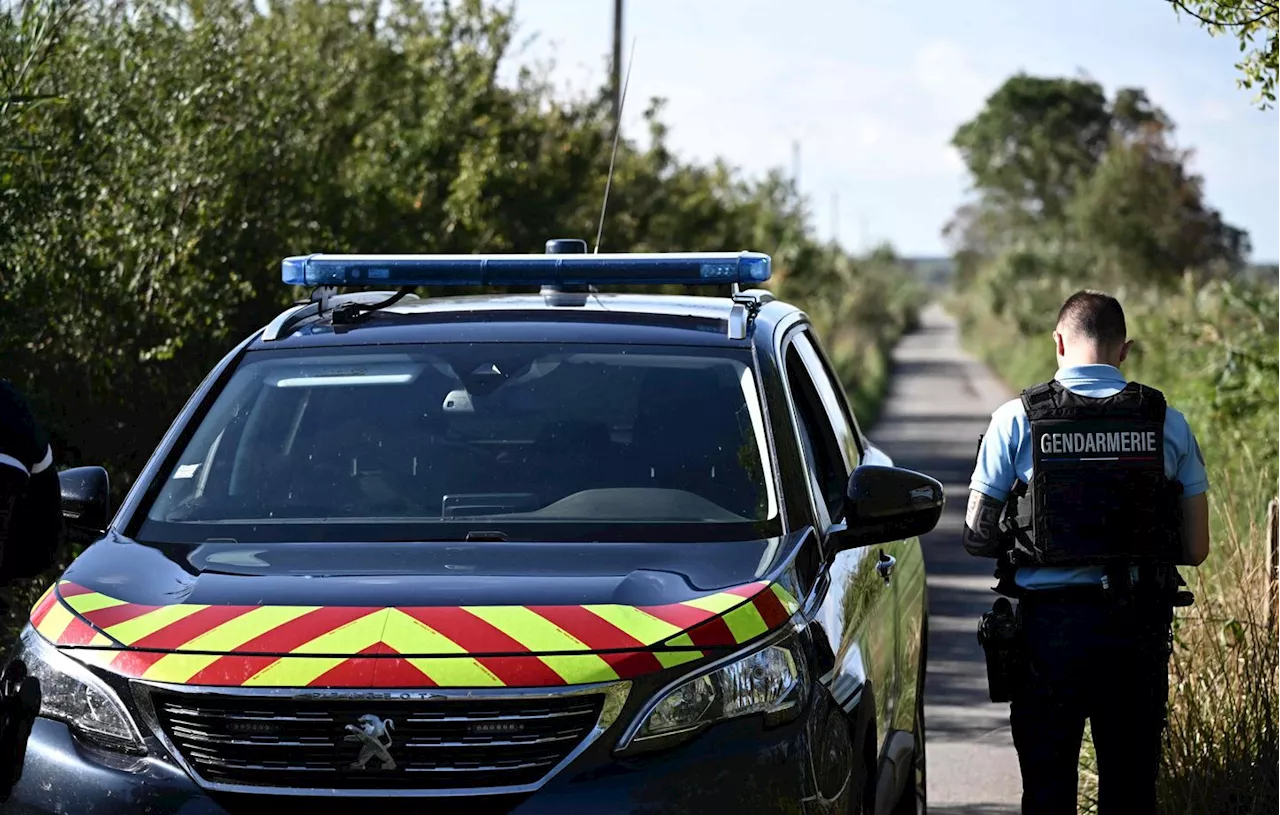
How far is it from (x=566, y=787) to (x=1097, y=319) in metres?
2.09

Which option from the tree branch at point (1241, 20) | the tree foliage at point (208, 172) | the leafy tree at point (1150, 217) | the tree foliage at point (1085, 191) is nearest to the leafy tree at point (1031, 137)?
the tree foliage at point (1085, 191)

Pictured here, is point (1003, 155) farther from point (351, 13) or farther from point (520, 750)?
point (520, 750)

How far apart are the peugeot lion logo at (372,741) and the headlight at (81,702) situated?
0.43 m

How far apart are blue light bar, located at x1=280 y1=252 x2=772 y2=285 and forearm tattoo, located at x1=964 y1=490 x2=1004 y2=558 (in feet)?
2.72

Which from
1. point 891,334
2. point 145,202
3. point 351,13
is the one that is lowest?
point 891,334

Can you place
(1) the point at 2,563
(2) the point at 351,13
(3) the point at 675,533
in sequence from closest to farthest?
(3) the point at 675,533, (1) the point at 2,563, (2) the point at 351,13

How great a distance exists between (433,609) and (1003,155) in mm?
84763

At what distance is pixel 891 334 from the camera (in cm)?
6881

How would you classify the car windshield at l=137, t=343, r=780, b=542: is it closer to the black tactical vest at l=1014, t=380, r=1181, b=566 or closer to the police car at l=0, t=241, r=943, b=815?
the police car at l=0, t=241, r=943, b=815

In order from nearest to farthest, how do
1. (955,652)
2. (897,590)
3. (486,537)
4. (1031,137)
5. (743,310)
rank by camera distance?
(486,537) < (743,310) < (897,590) < (955,652) < (1031,137)

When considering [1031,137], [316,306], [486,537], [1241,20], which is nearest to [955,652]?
[1241,20]

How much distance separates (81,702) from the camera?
3773mm

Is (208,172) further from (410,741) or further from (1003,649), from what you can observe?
(410,741)

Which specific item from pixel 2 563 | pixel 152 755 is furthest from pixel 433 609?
pixel 2 563
